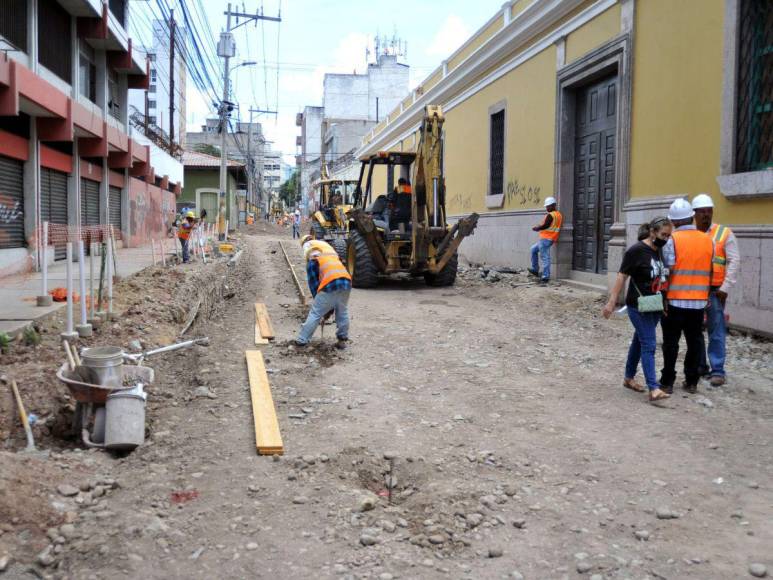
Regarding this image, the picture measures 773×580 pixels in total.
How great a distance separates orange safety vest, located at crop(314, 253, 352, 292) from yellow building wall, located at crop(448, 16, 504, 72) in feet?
39.4

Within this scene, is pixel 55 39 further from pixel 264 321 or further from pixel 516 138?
pixel 264 321

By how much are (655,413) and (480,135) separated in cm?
1512

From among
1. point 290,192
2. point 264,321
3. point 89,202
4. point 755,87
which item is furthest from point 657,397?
point 290,192

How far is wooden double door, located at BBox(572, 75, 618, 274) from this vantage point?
13039 millimetres

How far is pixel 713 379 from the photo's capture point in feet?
21.2

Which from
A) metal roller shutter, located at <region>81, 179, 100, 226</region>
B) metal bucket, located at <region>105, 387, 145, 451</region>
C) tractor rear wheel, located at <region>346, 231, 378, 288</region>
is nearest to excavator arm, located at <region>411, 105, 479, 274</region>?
tractor rear wheel, located at <region>346, 231, 378, 288</region>

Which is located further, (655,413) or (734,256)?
(734,256)

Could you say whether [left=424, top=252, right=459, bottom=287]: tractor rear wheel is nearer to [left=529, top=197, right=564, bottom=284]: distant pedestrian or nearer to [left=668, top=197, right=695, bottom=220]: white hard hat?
[left=529, top=197, right=564, bottom=284]: distant pedestrian

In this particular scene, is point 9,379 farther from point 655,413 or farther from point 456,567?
point 655,413

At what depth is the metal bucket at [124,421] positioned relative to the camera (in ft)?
15.7

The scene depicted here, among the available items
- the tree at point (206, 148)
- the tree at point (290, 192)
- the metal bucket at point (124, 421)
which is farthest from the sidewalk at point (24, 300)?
the tree at point (290, 192)

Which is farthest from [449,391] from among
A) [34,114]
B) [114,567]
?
[34,114]

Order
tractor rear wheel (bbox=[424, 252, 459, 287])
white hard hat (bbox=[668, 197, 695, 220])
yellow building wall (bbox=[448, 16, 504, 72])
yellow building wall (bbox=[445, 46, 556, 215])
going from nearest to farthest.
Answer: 1. white hard hat (bbox=[668, 197, 695, 220])
2. tractor rear wheel (bbox=[424, 252, 459, 287])
3. yellow building wall (bbox=[445, 46, 556, 215])
4. yellow building wall (bbox=[448, 16, 504, 72])

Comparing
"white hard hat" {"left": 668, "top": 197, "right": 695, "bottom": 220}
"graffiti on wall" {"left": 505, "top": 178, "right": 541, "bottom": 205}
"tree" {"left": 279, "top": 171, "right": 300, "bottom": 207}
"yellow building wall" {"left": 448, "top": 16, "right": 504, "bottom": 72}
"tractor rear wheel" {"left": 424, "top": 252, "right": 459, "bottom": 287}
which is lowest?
"tractor rear wheel" {"left": 424, "top": 252, "right": 459, "bottom": 287}
